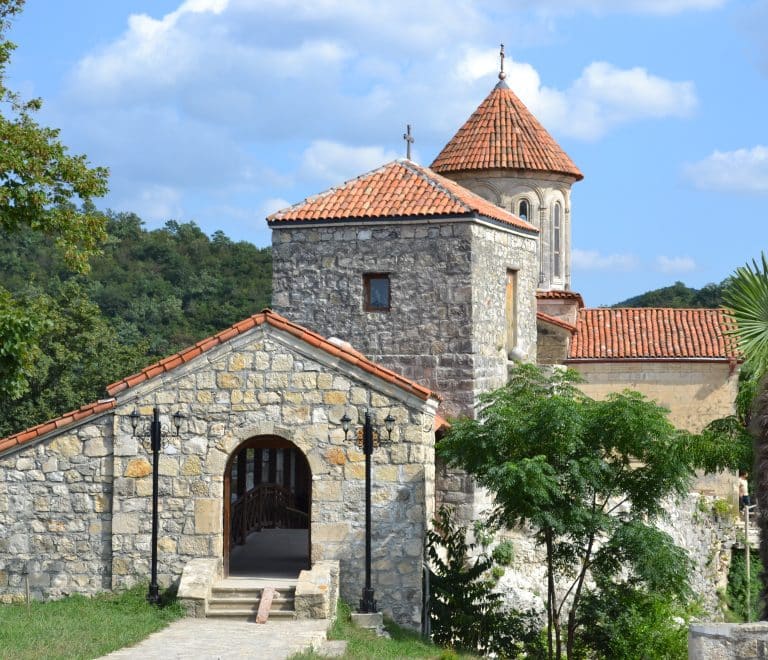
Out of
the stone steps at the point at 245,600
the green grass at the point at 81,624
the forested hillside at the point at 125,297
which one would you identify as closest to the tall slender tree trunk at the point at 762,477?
the stone steps at the point at 245,600

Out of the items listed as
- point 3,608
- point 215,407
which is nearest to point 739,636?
point 215,407

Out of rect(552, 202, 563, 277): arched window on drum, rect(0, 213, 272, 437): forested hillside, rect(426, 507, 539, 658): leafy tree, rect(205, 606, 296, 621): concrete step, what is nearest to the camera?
rect(205, 606, 296, 621): concrete step

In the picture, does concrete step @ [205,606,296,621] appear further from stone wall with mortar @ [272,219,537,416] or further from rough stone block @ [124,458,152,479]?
stone wall with mortar @ [272,219,537,416]

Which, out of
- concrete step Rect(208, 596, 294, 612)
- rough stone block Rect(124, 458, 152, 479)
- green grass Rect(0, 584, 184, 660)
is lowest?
green grass Rect(0, 584, 184, 660)

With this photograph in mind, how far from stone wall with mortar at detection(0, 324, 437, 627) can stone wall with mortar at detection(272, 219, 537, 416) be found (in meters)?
2.70

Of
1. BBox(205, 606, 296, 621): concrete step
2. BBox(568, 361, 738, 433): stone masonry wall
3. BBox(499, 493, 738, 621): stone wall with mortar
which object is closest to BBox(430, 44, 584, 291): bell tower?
BBox(568, 361, 738, 433): stone masonry wall

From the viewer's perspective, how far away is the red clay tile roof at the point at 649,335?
28453 mm

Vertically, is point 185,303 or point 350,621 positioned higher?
point 185,303

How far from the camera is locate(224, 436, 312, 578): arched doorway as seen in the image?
55.5 ft

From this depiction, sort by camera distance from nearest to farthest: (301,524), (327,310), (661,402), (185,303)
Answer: (327,310) < (301,524) < (661,402) < (185,303)

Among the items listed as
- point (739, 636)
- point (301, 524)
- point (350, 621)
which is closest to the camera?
point (739, 636)

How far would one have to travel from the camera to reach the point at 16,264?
53.0 meters

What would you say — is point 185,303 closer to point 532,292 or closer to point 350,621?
point 532,292

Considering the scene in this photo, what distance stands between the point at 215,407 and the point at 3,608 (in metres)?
3.59
